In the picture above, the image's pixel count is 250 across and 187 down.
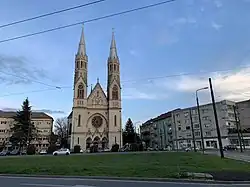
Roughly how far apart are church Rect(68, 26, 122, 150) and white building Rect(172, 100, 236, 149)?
22458 mm

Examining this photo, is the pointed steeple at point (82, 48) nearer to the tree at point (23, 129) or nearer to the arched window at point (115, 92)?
the arched window at point (115, 92)

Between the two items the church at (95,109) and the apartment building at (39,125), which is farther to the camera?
the apartment building at (39,125)

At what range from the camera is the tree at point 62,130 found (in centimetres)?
9872

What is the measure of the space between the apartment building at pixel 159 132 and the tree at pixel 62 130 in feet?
121

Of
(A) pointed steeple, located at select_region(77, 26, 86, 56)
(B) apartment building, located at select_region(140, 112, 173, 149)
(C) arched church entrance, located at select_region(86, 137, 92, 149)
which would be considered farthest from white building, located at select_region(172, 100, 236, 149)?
A: (A) pointed steeple, located at select_region(77, 26, 86, 56)

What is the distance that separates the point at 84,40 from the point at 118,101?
25.8m

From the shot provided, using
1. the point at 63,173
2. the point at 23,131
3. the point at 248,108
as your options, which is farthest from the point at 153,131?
the point at 63,173

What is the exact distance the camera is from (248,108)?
289 ft

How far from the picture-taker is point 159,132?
374 ft

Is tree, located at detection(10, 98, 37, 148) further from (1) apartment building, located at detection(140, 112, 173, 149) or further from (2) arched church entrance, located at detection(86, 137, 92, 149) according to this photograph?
(1) apartment building, located at detection(140, 112, 173, 149)

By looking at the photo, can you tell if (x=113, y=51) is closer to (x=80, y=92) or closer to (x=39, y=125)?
(x=80, y=92)

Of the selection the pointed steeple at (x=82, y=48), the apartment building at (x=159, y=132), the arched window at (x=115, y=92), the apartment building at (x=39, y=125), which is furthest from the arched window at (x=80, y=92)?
the apartment building at (x=159, y=132)

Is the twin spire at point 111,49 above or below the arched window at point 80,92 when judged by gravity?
above

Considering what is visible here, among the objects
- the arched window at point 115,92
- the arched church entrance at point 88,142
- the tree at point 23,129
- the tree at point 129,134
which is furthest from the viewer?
the tree at point 129,134
